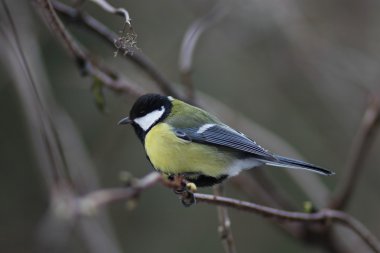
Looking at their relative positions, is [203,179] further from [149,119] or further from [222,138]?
[149,119]

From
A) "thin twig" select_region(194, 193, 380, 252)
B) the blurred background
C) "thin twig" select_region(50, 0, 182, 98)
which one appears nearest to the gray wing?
"thin twig" select_region(194, 193, 380, 252)

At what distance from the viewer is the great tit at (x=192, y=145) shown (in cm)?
214

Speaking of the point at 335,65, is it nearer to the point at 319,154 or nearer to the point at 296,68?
the point at 296,68

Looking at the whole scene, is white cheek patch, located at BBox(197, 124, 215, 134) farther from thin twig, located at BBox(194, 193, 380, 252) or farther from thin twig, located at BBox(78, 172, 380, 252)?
thin twig, located at BBox(194, 193, 380, 252)

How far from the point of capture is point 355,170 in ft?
9.02

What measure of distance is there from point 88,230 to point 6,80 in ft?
4.73

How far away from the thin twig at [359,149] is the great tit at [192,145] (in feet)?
2.12

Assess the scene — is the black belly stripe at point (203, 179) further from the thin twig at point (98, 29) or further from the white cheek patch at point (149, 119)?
the thin twig at point (98, 29)

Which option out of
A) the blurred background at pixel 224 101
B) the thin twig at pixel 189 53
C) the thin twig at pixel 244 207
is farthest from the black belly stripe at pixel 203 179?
the blurred background at pixel 224 101

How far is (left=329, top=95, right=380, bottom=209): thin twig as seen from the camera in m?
2.60

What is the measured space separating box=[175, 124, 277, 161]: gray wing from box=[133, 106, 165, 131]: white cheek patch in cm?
13

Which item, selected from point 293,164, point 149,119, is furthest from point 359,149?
point 149,119

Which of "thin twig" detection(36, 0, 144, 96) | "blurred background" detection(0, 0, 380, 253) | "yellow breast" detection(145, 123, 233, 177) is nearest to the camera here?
"thin twig" detection(36, 0, 144, 96)

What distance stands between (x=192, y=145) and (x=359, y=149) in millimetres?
947
